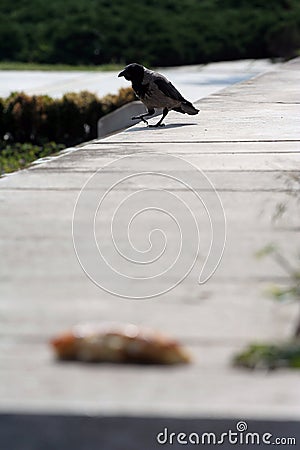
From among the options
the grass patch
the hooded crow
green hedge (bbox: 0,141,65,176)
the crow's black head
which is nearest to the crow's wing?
the hooded crow

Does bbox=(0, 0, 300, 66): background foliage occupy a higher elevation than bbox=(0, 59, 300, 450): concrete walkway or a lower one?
higher

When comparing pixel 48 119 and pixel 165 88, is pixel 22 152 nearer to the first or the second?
pixel 48 119

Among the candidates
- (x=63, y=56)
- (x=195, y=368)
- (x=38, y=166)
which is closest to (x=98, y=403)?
(x=195, y=368)

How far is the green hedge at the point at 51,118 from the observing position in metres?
12.0

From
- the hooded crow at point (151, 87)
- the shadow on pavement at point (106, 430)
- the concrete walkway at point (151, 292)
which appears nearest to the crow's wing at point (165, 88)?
the hooded crow at point (151, 87)

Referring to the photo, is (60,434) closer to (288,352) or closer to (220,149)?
(288,352)

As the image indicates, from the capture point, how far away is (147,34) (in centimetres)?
2341

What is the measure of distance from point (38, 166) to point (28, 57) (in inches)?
676

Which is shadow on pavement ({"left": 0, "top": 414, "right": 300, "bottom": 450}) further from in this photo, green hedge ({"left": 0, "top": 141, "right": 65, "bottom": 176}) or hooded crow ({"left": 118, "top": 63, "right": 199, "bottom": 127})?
green hedge ({"left": 0, "top": 141, "right": 65, "bottom": 176})

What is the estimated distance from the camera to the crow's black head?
7.67 meters

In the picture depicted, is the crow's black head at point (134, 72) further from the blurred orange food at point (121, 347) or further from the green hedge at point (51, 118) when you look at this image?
the blurred orange food at point (121, 347)

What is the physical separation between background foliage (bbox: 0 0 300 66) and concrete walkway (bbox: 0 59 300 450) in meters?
16.3

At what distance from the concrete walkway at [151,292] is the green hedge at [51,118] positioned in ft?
17.8

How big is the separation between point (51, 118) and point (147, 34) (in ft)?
38.4
